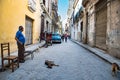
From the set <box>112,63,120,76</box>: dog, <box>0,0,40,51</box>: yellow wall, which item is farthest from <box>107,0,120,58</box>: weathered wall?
<box>0,0,40,51</box>: yellow wall

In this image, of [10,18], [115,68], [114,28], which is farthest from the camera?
[10,18]

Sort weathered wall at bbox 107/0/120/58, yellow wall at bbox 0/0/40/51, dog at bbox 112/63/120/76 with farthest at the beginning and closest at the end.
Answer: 1. weathered wall at bbox 107/0/120/58
2. yellow wall at bbox 0/0/40/51
3. dog at bbox 112/63/120/76

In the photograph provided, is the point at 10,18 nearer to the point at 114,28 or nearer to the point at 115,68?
the point at 114,28

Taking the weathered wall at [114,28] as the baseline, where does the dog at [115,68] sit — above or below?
below

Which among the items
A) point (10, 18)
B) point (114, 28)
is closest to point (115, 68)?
point (114, 28)

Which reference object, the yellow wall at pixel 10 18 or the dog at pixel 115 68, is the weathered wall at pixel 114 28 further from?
the yellow wall at pixel 10 18

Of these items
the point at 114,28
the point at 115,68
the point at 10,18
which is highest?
the point at 10,18

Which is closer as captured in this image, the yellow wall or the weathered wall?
the yellow wall

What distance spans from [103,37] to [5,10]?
7065 millimetres

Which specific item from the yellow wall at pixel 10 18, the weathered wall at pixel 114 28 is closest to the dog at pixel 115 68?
the weathered wall at pixel 114 28

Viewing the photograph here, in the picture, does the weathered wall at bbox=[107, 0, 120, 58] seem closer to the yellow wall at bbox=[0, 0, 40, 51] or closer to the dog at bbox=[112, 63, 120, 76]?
the dog at bbox=[112, 63, 120, 76]

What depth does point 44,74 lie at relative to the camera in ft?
21.2

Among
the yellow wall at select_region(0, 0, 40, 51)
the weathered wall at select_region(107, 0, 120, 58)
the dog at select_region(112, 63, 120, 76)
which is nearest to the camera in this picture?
the dog at select_region(112, 63, 120, 76)

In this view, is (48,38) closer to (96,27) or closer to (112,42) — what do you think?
(96,27)
